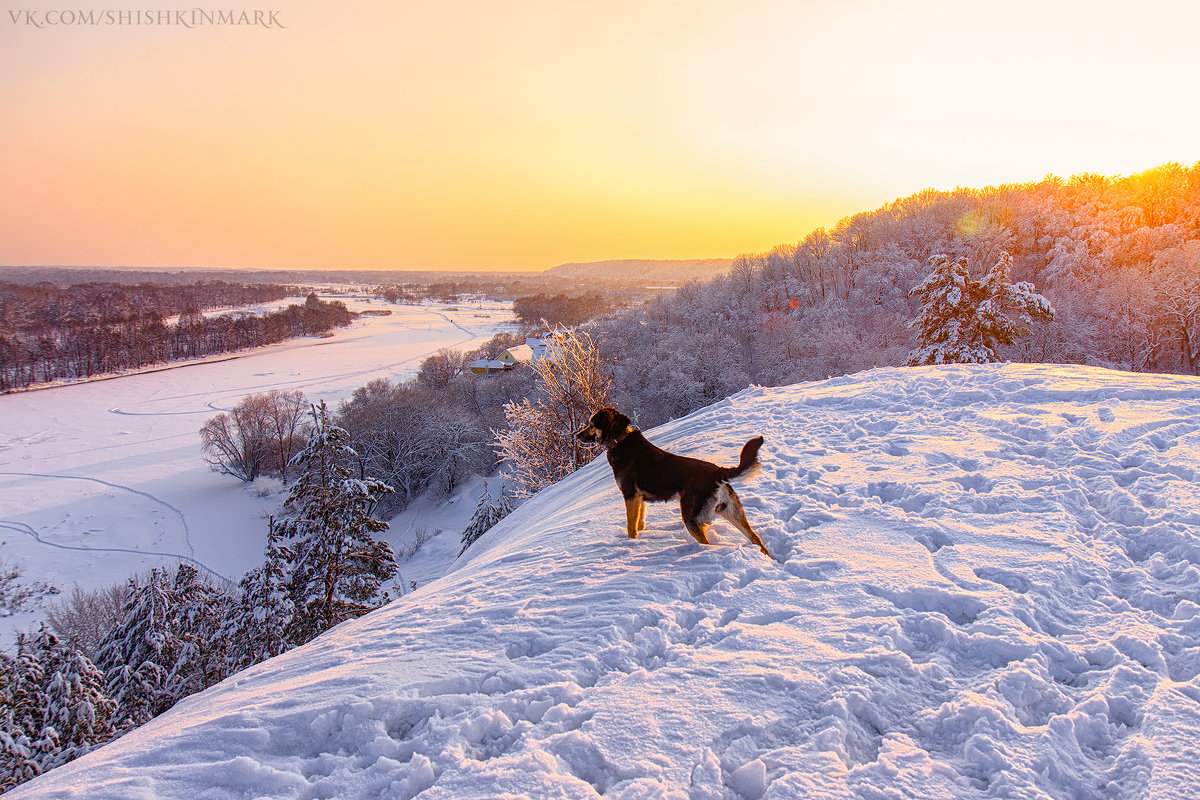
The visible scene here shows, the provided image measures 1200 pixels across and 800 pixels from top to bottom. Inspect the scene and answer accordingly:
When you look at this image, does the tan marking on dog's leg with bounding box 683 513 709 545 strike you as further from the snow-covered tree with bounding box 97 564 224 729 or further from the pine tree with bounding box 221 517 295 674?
the snow-covered tree with bounding box 97 564 224 729

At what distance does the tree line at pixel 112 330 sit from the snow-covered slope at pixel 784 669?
103 metres

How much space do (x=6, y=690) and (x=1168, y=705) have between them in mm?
16482

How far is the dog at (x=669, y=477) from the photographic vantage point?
15.4 feet

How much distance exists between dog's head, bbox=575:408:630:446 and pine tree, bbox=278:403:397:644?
1043cm

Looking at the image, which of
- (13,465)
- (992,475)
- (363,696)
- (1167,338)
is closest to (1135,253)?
(1167,338)

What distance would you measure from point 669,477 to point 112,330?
4511 inches

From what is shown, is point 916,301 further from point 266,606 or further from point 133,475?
point 133,475

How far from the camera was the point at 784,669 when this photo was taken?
10.00 ft

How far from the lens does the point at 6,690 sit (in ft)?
32.8

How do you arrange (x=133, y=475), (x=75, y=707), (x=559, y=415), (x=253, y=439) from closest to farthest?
(x=75, y=707)
(x=559, y=415)
(x=133, y=475)
(x=253, y=439)

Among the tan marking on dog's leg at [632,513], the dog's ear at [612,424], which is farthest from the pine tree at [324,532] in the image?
the tan marking on dog's leg at [632,513]

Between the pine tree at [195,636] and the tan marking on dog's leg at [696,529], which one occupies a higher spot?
the tan marking on dog's leg at [696,529]

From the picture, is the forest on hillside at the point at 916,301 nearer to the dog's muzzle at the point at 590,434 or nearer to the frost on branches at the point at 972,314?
the frost on branches at the point at 972,314

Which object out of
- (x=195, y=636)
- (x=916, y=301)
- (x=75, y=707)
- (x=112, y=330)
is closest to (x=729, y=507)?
(x=75, y=707)
